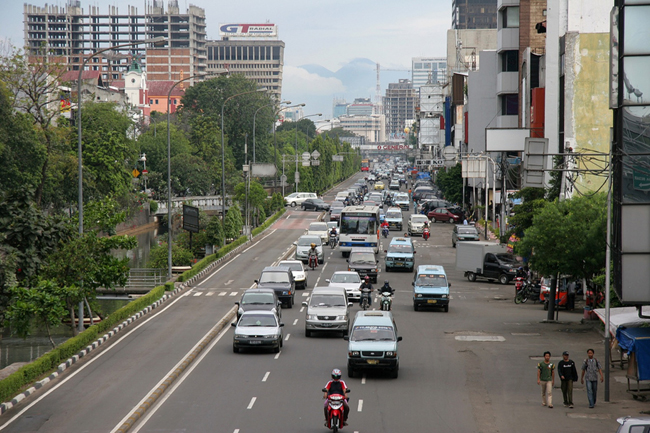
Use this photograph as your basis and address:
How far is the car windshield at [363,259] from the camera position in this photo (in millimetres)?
47769

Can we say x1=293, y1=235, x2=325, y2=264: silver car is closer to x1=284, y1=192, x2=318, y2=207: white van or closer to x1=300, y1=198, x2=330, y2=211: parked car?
x1=300, y1=198, x2=330, y2=211: parked car

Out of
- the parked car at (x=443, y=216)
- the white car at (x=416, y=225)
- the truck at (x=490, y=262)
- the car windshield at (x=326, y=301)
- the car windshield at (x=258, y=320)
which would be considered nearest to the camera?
the car windshield at (x=258, y=320)

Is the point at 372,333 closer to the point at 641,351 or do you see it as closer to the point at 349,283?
the point at 641,351

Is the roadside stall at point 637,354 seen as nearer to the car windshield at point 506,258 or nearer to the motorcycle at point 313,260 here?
the car windshield at point 506,258

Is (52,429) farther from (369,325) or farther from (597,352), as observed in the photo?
(597,352)

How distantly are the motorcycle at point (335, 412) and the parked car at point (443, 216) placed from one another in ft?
226

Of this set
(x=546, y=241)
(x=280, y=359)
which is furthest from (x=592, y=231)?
(x=280, y=359)

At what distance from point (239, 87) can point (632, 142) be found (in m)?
108

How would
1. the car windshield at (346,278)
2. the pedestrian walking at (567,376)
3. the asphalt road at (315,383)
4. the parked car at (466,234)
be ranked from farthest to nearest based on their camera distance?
the parked car at (466,234) < the car windshield at (346,278) < the pedestrian walking at (567,376) < the asphalt road at (315,383)

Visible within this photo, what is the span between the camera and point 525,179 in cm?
2588

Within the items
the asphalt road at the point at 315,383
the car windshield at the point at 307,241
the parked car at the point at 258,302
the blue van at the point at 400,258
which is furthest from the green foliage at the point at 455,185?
the parked car at the point at 258,302

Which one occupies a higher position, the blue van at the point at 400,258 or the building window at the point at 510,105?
the building window at the point at 510,105

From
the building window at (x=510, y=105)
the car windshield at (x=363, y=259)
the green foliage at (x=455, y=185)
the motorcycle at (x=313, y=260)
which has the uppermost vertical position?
the building window at (x=510, y=105)

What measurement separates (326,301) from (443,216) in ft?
185
